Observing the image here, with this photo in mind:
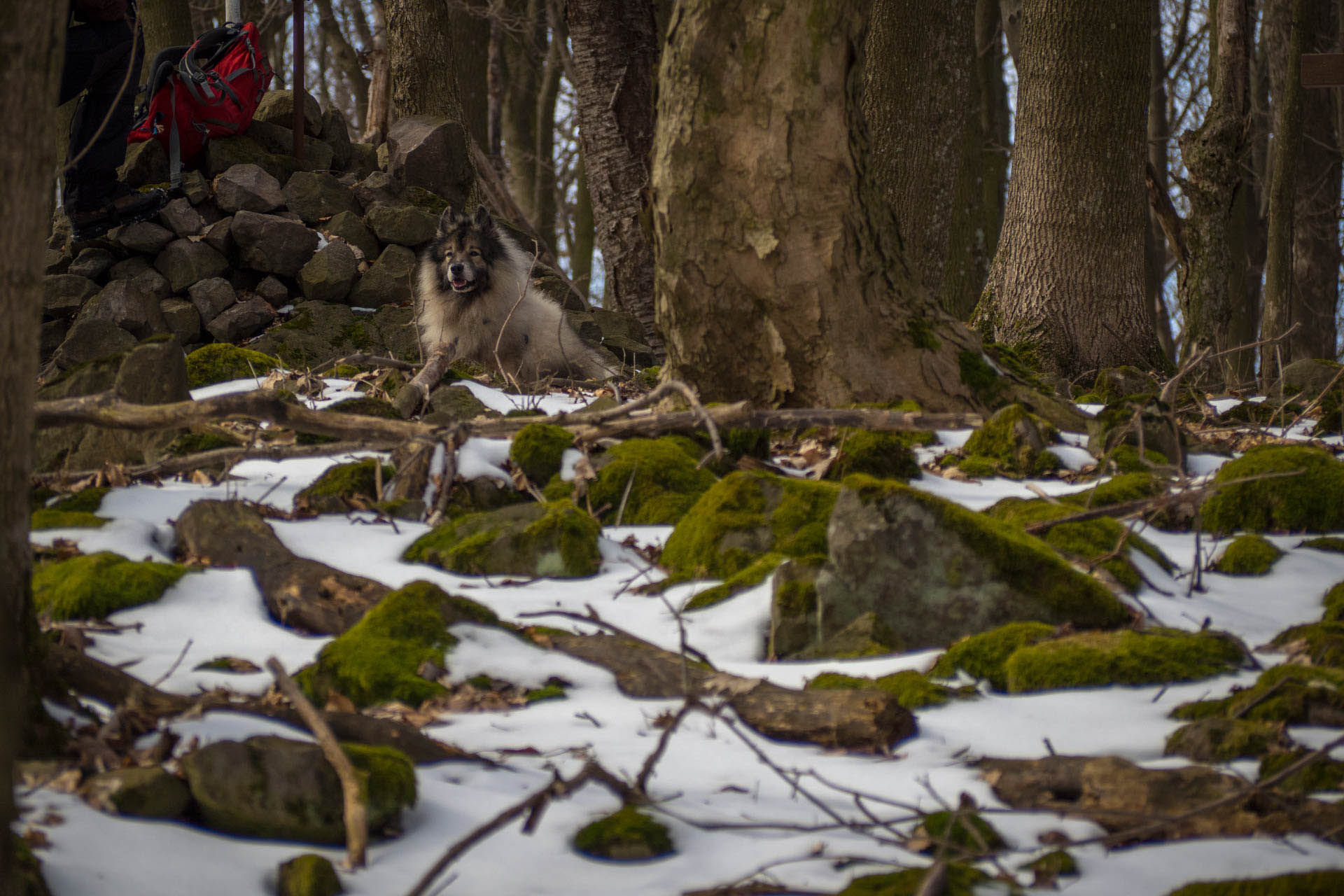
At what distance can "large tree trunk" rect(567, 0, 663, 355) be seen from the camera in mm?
9531

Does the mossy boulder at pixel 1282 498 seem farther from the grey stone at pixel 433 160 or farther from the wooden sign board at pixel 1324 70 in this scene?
the grey stone at pixel 433 160

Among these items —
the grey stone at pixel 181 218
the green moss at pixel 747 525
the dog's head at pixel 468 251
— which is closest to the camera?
the green moss at pixel 747 525

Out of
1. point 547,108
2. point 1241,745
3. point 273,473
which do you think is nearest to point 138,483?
point 273,473

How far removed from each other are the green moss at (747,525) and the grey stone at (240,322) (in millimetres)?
6698

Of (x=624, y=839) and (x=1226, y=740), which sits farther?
(x=1226, y=740)

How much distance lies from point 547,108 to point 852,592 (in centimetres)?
2039

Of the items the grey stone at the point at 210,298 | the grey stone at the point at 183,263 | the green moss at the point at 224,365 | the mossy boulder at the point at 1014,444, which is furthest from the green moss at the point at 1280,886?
the grey stone at the point at 183,263

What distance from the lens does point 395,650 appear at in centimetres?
300

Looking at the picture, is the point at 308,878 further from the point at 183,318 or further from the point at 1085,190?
the point at 183,318

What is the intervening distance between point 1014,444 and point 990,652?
2.26 m

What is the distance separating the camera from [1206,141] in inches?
384

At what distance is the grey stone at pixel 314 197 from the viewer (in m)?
10.4

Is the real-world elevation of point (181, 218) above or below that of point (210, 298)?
above

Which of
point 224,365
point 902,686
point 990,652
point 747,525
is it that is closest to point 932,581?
point 990,652
